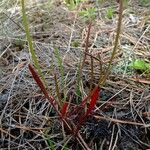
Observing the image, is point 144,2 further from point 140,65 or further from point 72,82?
point 72,82

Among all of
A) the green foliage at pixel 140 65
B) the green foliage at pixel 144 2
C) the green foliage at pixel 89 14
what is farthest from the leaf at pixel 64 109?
the green foliage at pixel 144 2

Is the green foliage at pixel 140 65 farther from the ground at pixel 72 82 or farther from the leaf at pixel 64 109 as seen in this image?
the leaf at pixel 64 109

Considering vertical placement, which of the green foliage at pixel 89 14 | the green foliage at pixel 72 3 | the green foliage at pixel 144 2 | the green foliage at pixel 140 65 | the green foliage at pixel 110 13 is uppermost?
the green foliage at pixel 72 3

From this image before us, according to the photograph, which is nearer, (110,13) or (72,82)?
(72,82)

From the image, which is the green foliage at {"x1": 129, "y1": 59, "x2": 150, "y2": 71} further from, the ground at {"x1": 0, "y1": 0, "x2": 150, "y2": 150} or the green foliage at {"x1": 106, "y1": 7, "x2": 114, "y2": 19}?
the green foliage at {"x1": 106, "y1": 7, "x2": 114, "y2": 19}

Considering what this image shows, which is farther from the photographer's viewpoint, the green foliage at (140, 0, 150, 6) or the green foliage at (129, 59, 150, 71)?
the green foliage at (140, 0, 150, 6)

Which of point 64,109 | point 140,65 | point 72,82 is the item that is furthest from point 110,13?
point 64,109

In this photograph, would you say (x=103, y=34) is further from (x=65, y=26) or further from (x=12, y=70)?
(x=12, y=70)

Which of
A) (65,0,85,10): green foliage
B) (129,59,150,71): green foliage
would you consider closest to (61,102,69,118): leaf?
(129,59,150,71): green foliage
